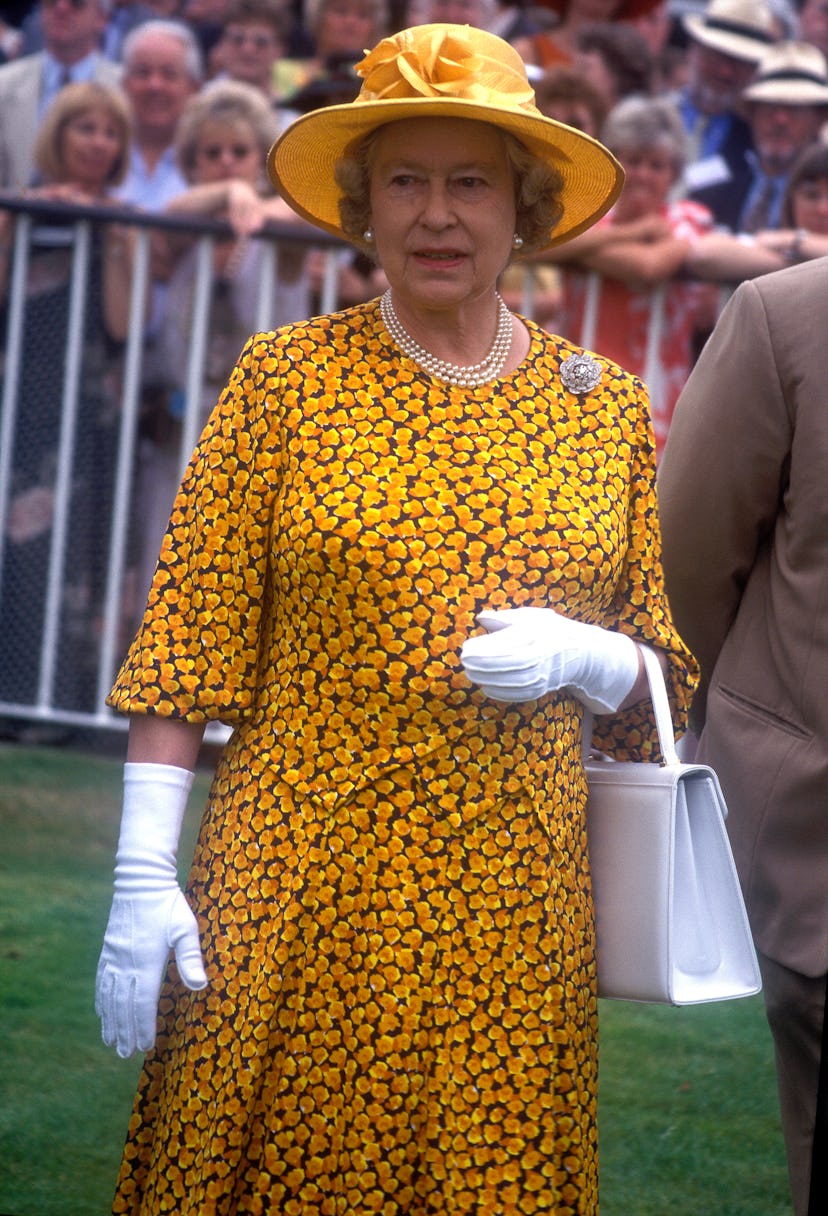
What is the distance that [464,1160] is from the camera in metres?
2.31

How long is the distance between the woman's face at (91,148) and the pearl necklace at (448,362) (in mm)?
3857

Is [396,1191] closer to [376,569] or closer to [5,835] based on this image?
[376,569]

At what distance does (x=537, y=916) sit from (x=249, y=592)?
1.95 feet

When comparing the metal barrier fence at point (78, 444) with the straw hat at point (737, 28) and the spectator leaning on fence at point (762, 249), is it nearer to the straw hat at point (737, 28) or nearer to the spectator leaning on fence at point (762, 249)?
the spectator leaning on fence at point (762, 249)

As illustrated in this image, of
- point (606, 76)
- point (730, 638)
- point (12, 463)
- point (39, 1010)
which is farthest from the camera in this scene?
point (606, 76)

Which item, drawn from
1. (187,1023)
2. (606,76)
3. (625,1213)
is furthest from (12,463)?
(187,1023)

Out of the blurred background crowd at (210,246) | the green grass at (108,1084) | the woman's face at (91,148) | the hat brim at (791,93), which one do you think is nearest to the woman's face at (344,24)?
the blurred background crowd at (210,246)

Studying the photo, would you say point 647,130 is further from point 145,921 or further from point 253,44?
point 145,921

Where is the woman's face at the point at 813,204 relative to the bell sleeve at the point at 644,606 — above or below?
above

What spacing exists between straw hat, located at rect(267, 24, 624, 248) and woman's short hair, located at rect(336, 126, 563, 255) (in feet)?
0.06

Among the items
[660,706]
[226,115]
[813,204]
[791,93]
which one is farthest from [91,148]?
[660,706]

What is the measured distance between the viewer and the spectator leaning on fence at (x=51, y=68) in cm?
651

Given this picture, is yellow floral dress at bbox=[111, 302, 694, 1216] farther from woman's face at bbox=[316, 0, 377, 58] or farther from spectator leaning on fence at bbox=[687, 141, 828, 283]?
woman's face at bbox=[316, 0, 377, 58]

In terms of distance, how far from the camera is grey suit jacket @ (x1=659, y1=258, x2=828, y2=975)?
2719 millimetres
